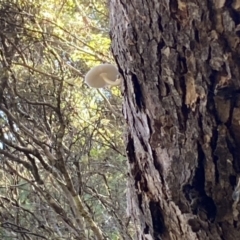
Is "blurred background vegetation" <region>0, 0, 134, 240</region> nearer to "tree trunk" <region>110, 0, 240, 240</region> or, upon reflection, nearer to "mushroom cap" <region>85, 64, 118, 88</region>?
"mushroom cap" <region>85, 64, 118, 88</region>

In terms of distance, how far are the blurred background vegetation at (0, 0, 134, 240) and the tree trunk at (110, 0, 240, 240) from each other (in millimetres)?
1719

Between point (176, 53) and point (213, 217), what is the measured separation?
30 cm

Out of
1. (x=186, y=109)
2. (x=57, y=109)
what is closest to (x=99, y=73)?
(x=57, y=109)

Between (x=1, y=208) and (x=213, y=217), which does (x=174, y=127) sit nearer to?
(x=213, y=217)

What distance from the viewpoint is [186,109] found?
0.86 meters

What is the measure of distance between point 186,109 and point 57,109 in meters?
1.77

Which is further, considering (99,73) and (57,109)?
(57,109)

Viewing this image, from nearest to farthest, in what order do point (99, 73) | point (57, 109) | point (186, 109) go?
point (186, 109)
point (99, 73)
point (57, 109)

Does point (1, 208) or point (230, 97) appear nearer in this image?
point (230, 97)

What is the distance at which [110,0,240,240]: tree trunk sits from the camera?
836 mm

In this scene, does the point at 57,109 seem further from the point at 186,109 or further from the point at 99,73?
the point at 186,109

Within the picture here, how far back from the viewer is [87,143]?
3.02m

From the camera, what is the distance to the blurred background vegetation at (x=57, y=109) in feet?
9.10

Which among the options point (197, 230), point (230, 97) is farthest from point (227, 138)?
point (197, 230)
